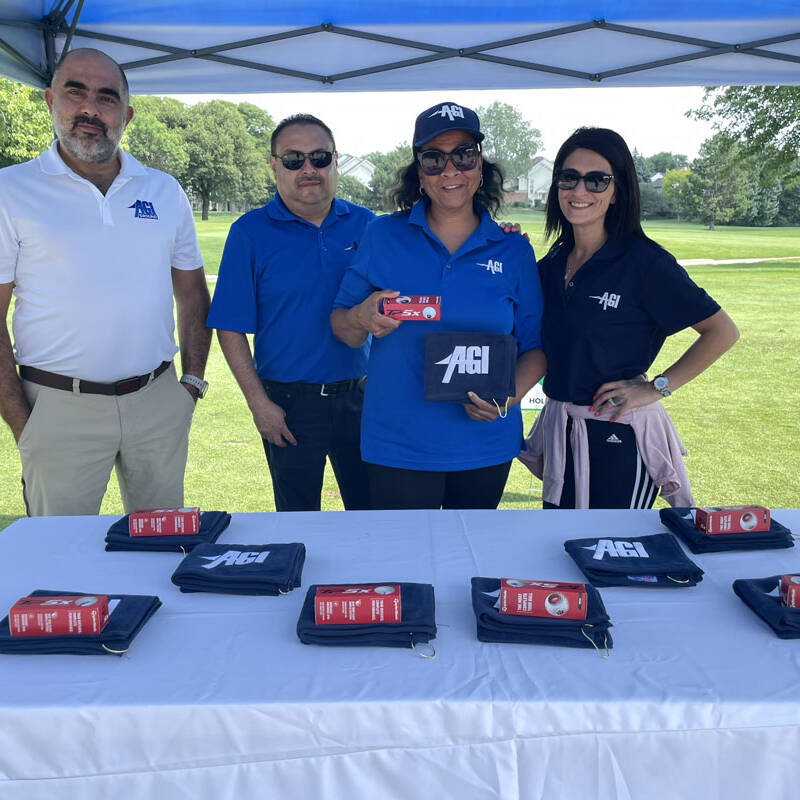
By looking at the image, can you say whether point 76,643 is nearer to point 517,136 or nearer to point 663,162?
point 517,136

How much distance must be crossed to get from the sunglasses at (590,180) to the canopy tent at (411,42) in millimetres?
1519

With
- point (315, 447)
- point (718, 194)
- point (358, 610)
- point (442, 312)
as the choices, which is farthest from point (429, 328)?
point (718, 194)

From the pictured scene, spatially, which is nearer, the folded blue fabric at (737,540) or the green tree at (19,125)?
the folded blue fabric at (737,540)

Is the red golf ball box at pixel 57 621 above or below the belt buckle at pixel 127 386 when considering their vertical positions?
below

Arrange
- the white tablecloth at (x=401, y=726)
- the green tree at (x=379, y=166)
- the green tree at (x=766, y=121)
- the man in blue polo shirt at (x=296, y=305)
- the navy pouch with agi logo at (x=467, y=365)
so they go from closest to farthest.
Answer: the white tablecloth at (x=401, y=726), the navy pouch with agi logo at (x=467, y=365), the man in blue polo shirt at (x=296, y=305), the green tree at (x=766, y=121), the green tree at (x=379, y=166)

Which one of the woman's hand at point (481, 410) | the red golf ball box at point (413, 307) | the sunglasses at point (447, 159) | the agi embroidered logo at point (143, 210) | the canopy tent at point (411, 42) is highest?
the canopy tent at point (411, 42)

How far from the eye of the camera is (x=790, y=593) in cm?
138

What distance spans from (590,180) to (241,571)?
158 centimetres

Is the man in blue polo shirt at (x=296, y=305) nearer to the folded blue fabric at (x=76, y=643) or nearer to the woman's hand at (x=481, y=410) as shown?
the woman's hand at (x=481, y=410)

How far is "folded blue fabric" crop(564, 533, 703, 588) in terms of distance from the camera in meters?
1.53

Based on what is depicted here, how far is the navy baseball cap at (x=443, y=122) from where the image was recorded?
218 cm

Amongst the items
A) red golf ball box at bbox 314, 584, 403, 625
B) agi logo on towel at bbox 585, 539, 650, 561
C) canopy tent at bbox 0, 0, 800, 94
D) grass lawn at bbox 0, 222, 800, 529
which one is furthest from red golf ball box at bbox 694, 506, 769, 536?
grass lawn at bbox 0, 222, 800, 529

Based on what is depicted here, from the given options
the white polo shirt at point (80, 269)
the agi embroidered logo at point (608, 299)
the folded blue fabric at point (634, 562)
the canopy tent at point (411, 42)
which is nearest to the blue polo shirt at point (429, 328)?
the agi embroidered logo at point (608, 299)

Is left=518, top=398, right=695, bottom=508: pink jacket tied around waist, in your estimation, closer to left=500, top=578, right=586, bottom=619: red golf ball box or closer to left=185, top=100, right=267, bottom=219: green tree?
left=500, top=578, right=586, bottom=619: red golf ball box
